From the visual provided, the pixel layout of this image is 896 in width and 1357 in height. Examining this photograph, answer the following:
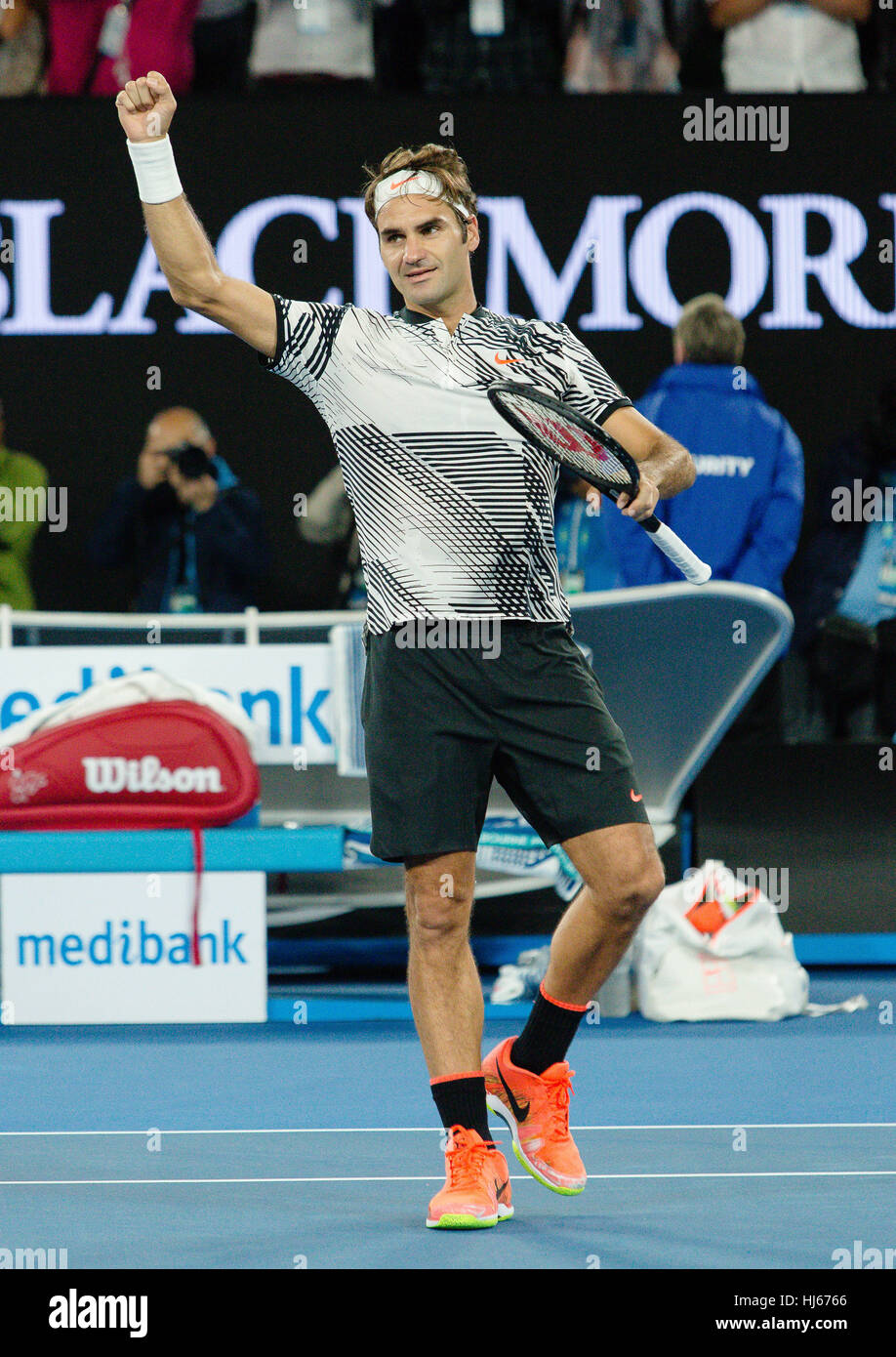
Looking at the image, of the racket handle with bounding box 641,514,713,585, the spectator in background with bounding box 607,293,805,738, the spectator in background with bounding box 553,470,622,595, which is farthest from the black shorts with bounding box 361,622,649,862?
the spectator in background with bounding box 553,470,622,595

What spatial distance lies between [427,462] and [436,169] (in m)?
0.55

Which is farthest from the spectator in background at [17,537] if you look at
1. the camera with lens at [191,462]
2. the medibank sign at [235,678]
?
the medibank sign at [235,678]

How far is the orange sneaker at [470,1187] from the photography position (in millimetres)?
3430

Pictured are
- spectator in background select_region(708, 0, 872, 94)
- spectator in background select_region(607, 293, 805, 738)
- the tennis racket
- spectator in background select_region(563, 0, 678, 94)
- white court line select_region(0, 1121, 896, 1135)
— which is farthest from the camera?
spectator in background select_region(563, 0, 678, 94)

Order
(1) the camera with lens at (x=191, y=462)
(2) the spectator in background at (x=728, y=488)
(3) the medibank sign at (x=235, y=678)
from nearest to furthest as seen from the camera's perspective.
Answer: (3) the medibank sign at (x=235, y=678) → (2) the spectator in background at (x=728, y=488) → (1) the camera with lens at (x=191, y=462)

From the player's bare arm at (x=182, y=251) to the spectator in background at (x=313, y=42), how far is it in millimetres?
5067

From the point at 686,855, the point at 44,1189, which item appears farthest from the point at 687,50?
the point at 44,1189

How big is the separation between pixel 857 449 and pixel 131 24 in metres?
3.34

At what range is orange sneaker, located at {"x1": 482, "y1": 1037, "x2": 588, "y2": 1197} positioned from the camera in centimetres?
371

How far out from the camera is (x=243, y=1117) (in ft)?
15.2

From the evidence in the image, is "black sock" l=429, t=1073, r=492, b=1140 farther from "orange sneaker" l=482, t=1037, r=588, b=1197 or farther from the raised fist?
the raised fist

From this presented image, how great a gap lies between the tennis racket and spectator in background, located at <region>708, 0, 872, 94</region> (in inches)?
199

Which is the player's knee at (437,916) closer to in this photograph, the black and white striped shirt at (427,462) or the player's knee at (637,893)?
the player's knee at (637,893)

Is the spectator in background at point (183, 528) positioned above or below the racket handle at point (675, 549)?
above
